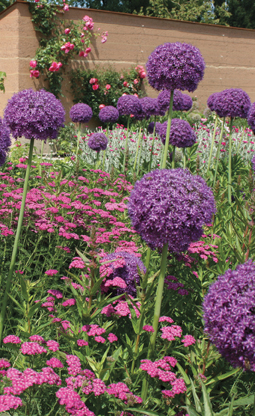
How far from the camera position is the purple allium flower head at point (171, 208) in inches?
74.1

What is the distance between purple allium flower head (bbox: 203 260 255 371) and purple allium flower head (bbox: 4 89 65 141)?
1500 mm

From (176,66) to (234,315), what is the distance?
2.04m

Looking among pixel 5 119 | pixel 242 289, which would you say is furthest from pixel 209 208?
pixel 5 119

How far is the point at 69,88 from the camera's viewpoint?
1187cm

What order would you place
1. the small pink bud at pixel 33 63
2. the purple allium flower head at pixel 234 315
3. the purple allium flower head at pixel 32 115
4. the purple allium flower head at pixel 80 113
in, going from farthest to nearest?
the small pink bud at pixel 33 63 < the purple allium flower head at pixel 80 113 < the purple allium flower head at pixel 32 115 < the purple allium flower head at pixel 234 315

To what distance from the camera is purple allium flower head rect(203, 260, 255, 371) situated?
4.64 ft

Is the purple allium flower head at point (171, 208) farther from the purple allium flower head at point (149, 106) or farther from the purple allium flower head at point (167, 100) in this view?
the purple allium flower head at point (149, 106)

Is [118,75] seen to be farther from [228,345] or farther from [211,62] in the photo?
[228,345]

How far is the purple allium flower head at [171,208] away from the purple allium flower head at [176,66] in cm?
111

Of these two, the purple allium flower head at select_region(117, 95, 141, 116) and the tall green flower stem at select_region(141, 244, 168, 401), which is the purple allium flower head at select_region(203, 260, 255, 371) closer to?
the tall green flower stem at select_region(141, 244, 168, 401)

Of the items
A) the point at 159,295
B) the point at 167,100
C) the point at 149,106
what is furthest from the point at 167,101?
the point at 159,295

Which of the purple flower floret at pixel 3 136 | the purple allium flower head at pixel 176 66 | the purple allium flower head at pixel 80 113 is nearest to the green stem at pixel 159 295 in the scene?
the purple flower floret at pixel 3 136

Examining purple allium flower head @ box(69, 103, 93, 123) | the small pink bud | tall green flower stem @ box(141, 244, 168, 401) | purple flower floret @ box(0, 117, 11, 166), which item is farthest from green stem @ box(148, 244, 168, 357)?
the small pink bud

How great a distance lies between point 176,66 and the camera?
9.25 ft
